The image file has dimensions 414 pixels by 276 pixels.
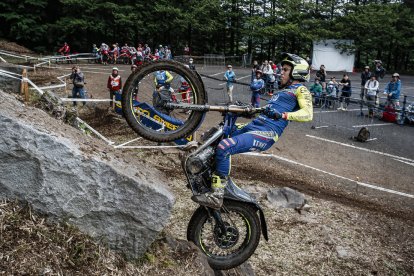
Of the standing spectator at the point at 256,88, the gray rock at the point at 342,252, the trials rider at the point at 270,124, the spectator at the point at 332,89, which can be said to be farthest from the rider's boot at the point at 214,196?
the spectator at the point at 332,89

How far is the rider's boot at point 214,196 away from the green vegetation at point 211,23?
34612 mm

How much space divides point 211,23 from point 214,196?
3767cm

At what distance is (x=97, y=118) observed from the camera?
44.6 ft

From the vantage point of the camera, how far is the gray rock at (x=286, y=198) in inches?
311

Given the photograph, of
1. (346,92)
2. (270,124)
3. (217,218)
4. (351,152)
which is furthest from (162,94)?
(346,92)

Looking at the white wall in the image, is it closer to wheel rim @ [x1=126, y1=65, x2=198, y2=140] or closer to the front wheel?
wheel rim @ [x1=126, y1=65, x2=198, y2=140]

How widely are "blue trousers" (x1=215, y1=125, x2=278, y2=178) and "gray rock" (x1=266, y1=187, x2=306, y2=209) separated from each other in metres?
3.33

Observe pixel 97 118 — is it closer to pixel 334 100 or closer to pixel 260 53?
pixel 334 100

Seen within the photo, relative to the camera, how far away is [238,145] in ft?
15.3

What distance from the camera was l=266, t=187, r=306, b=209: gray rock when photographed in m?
7.90

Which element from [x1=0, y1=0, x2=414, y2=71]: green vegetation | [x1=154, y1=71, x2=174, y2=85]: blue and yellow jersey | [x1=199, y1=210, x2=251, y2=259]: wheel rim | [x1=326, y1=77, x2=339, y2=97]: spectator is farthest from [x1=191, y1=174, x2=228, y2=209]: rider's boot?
[x1=0, y1=0, x2=414, y2=71]: green vegetation

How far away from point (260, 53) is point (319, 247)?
40.3 metres

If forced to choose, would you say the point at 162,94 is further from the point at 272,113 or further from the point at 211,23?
the point at 211,23

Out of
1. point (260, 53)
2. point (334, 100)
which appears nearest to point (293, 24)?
point (260, 53)
